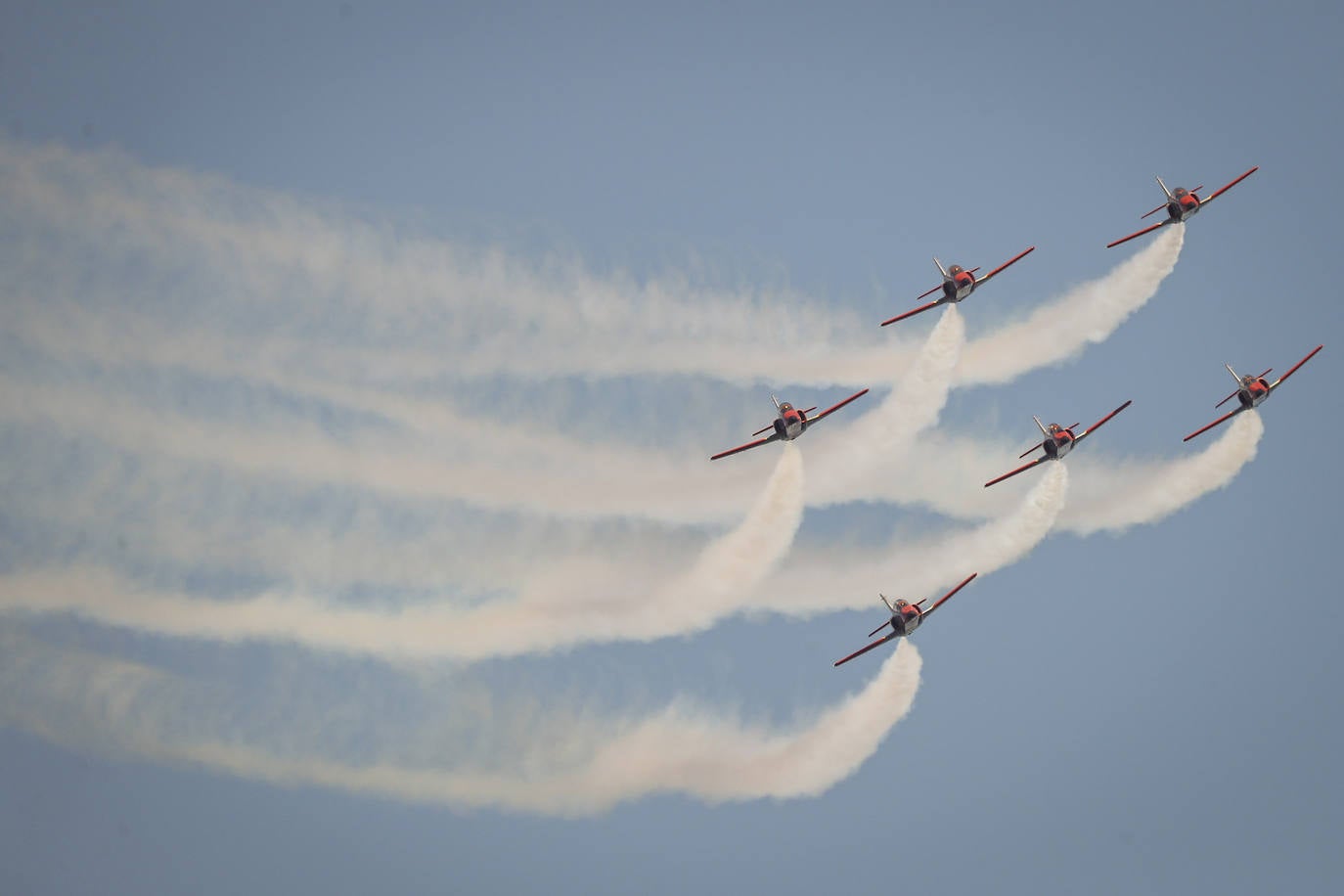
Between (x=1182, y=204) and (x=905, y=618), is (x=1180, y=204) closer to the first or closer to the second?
(x=1182, y=204)

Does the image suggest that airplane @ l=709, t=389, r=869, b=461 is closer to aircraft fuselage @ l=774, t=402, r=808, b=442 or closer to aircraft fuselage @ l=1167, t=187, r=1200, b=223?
aircraft fuselage @ l=774, t=402, r=808, b=442

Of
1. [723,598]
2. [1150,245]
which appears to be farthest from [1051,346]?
[723,598]

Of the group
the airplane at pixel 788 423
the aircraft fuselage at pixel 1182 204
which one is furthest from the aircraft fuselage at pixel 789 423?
the aircraft fuselage at pixel 1182 204

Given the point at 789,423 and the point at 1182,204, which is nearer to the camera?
the point at 789,423

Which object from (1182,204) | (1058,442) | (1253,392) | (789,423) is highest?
(1182,204)

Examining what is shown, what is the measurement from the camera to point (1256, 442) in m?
87.4

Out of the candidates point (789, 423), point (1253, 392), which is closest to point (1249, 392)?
point (1253, 392)

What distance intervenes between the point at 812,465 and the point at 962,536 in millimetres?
6893

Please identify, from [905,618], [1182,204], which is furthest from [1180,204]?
[905,618]

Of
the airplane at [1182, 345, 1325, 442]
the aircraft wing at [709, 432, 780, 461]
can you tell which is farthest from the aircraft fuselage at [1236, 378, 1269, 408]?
the aircraft wing at [709, 432, 780, 461]

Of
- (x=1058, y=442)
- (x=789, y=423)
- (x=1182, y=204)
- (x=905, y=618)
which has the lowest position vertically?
(x=905, y=618)

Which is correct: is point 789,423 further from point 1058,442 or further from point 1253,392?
point 1253,392

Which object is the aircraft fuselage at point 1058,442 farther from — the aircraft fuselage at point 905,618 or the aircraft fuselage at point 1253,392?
the aircraft fuselage at point 1253,392

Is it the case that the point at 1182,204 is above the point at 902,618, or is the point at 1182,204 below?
above
